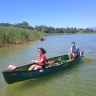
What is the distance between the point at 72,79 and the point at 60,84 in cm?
117

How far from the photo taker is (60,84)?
1006cm

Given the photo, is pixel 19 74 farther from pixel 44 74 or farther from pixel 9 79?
pixel 44 74

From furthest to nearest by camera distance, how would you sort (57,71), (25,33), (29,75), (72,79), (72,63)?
(25,33)
(72,63)
(57,71)
(72,79)
(29,75)

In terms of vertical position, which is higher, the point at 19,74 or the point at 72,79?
the point at 19,74

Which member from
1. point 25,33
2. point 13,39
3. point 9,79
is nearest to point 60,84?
point 9,79

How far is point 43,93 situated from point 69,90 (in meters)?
1.17

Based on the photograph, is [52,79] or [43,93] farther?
[52,79]

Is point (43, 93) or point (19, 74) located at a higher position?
point (19, 74)

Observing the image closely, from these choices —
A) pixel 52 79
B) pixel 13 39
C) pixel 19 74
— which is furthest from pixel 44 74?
pixel 13 39

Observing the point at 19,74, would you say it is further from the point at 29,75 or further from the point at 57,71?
the point at 57,71

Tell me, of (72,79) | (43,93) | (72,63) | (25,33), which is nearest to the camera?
(43,93)

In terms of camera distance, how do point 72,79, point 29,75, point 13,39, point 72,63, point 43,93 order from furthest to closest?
point 13,39 < point 72,63 < point 72,79 < point 29,75 < point 43,93

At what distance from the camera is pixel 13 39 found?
33.8 meters

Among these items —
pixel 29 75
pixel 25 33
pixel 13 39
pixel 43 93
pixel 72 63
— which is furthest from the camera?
pixel 25 33
